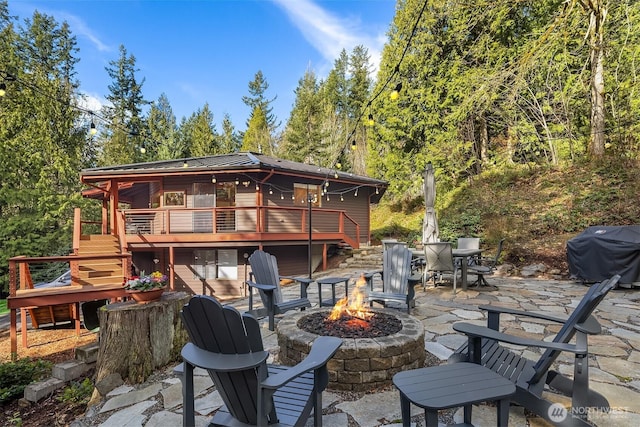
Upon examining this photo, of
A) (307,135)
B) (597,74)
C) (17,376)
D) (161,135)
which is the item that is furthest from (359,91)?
(17,376)

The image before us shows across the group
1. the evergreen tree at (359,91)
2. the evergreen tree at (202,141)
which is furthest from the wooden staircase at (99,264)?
the evergreen tree at (359,91)

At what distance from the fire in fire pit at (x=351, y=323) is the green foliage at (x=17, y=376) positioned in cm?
341

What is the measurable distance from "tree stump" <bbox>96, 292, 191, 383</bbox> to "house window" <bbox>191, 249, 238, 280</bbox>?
7.27 m

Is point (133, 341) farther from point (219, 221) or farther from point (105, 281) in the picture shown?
point (219, 221)

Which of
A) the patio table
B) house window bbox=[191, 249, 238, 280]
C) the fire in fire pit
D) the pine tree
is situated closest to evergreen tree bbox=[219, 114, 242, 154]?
the pine tree

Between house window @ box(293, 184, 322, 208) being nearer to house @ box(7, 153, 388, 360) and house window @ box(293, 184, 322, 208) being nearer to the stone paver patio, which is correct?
house @ box(7, 153, 388, 360)

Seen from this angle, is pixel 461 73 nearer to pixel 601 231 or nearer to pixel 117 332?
pixel 601 231

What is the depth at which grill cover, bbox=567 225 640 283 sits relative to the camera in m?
5.92

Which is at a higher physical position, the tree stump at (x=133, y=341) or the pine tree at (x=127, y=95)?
the pine tree at (x=127, y=95)

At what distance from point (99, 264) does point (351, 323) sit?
7979 millimetres

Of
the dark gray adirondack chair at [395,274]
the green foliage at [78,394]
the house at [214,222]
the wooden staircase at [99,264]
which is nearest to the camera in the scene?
the green foliage at [78,394]

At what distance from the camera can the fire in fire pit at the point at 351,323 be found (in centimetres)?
282

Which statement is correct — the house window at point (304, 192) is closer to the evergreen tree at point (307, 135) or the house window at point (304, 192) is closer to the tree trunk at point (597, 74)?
the evergreen tree at point (307, 135)

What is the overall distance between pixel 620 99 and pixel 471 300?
1064cm
